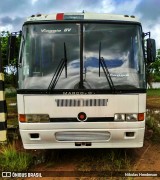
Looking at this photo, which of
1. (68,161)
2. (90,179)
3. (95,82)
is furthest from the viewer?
(68,161)

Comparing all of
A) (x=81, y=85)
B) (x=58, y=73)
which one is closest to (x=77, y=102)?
(x=81, y=85)

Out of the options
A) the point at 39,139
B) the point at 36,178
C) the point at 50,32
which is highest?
the point at 50,32

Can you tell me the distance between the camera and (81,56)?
7.45 meters

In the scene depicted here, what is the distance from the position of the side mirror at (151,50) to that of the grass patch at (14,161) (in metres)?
3.04

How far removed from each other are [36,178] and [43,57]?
87.0 inches

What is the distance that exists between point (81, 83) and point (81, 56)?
52 cm

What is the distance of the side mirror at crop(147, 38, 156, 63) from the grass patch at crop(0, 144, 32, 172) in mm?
3038

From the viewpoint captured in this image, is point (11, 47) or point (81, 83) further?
point (11, 47)

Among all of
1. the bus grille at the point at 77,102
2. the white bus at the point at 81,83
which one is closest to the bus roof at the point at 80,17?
the white bus at the point at 81,83

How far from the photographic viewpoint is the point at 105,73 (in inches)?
289

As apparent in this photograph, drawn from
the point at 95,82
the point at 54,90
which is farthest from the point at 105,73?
the point at 54,90

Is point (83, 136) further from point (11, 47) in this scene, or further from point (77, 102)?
point (11, 47)

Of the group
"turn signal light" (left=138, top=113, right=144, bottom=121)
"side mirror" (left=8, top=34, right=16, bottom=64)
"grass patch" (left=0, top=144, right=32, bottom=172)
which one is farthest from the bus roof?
"grass patch" (left=0, top=144, right=32, bottom=172)

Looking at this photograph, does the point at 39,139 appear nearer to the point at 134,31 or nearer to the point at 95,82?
the point at 95,82
